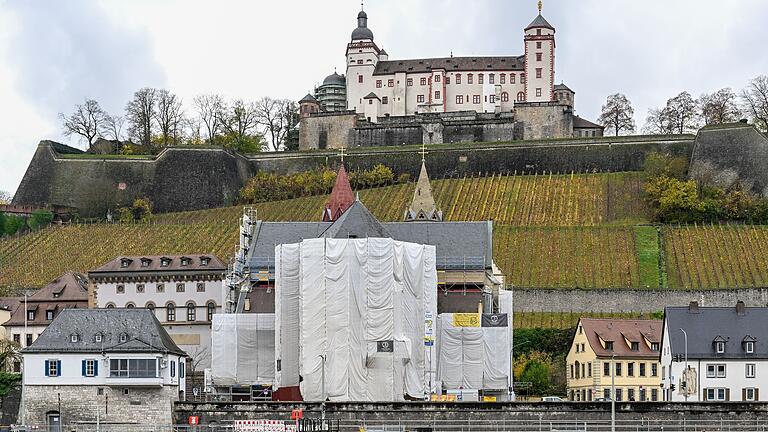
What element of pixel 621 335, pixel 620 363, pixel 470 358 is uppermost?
pixel 621 335

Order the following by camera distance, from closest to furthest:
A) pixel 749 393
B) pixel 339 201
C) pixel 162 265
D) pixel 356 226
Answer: pixel 749 393
pixel 356 226
pixel 162 265
pixel 339 201

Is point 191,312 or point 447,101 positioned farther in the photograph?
point 447,101

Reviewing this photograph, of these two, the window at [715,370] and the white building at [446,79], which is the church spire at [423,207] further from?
the white building at [446,79]

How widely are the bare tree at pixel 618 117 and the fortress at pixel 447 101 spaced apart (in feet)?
22.0

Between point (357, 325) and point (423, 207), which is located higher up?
point (423, 207)

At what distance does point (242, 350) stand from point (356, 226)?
985cm

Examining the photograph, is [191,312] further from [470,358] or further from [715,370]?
[715,370]

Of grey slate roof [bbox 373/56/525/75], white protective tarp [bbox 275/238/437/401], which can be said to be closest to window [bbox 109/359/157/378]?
white protective tarp [bbox 275/238/437/401]

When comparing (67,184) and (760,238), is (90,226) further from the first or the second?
(760,238)

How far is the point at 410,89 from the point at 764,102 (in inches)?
1586

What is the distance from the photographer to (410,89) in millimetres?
169500

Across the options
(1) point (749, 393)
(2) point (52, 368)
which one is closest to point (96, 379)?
(2) point (52, 368)

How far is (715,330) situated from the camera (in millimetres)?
76938

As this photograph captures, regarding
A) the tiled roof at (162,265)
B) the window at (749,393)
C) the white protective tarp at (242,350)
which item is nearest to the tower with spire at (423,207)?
the tiled roof at (162,265)
